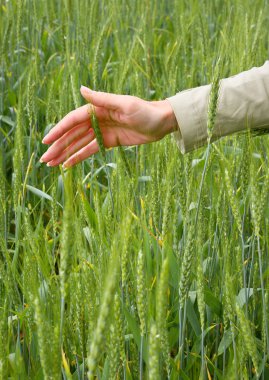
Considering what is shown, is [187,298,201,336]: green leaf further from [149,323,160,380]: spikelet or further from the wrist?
[149,323,160,380]: spikelet

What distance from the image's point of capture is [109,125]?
1.19 meters

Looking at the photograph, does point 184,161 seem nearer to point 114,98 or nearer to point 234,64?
point 114,98

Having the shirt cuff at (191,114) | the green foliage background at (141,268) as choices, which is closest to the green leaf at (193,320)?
the green foliage background at (141,268)

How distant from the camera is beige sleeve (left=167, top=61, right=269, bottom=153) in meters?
1.12

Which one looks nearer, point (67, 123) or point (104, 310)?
point (104, 310)

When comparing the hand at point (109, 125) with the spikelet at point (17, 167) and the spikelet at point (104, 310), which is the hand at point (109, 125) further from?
the spikelet at point (104, 310)

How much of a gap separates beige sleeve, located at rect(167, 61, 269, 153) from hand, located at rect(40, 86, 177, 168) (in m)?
0.03

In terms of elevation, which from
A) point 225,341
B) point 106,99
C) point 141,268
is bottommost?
point 225,341

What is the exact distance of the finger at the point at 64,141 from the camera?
111 centimetres

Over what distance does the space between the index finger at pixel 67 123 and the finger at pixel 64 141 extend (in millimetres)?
13

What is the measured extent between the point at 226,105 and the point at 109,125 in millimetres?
201

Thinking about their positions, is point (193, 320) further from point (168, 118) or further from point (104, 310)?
point (104, 310)

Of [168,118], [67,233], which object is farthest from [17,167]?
[67,233]

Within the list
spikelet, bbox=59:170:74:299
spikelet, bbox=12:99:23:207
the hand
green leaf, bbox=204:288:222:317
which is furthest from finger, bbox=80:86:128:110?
spikelet, bbox=59:170:74:299
